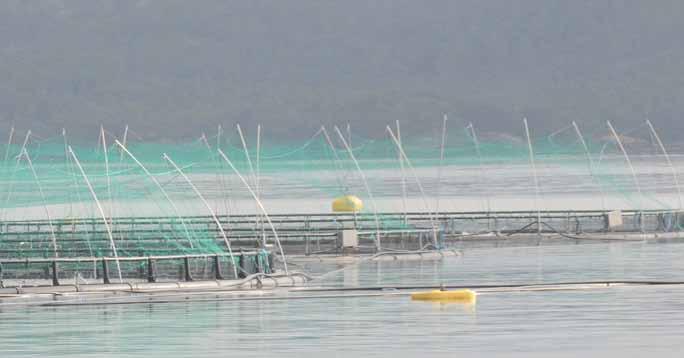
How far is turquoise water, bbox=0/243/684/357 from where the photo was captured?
32.6 meters

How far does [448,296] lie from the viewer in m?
42.2

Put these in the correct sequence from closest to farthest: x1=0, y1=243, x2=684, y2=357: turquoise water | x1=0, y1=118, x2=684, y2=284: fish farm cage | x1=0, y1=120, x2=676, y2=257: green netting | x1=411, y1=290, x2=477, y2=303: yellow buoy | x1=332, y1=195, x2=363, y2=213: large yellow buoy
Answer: x1=0, y1=243, x2=684, y2=357: turquoise water → x1=411, y1=290, x2=477, y2=303: yellow buoy → x1=0, y1=118, x2=684, y2=284: fish farm cage → x1=0, y1=120, x2=676, y2=257: green netting → x1=332, y1=195, x2=363, y2=213: large yellow buoy

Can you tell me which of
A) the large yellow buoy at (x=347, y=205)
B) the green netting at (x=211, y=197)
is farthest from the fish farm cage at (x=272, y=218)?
the green netting at (x=211, y=197)

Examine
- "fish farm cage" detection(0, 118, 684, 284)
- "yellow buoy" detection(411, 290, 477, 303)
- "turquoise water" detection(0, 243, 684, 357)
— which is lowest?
"turquoise water" detection(0, 243, 684, 357)

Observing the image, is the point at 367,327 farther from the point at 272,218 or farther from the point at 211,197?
the point at 211,197

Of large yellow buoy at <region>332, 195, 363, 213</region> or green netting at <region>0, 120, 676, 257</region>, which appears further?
large yellow buoy at <region>332, 195, 363, 213</region>

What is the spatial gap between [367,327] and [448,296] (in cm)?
594

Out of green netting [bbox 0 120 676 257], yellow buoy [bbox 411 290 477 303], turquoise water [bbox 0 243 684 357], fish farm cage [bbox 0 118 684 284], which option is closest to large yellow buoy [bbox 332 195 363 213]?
fish farm cage [bbox 0 118 684 284]

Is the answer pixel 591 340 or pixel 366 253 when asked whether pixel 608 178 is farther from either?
pixel 591 340

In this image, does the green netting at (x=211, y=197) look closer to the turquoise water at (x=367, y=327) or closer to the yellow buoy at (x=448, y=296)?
the yellow buoy at (x=448, y=296)

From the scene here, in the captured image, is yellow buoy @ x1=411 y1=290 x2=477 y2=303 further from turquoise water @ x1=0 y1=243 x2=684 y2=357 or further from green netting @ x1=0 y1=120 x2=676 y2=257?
green netting @ x1=0 y1=120 x2=676 y2=257

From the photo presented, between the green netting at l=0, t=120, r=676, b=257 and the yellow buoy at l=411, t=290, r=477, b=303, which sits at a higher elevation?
the green netting at l=0, t=120, r=676, b=257

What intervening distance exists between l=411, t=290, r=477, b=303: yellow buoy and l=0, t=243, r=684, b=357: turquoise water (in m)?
0.29

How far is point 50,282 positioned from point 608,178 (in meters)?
115
